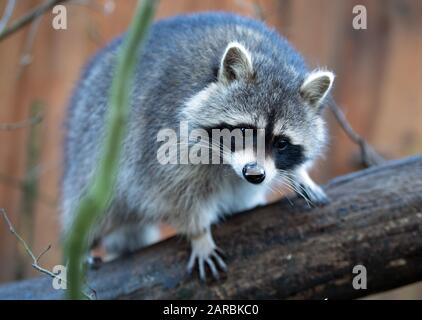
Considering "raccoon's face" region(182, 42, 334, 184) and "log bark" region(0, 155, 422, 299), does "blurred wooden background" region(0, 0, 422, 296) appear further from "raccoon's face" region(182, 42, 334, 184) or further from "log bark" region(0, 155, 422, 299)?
"raccoon's face" region(182, 42, 334, 184)

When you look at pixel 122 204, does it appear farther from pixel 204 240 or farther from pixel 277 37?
pixel 277 37

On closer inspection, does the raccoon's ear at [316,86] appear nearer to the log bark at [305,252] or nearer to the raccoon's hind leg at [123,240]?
the log bark at [305,252]

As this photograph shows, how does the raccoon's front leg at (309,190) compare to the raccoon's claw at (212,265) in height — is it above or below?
above

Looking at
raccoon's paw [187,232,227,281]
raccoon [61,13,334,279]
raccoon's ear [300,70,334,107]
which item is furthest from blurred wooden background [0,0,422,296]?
raccoon's paw [187,232,227,281]

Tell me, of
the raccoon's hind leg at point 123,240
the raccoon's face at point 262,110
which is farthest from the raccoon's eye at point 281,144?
the raccoon's hind leg at point 123,240

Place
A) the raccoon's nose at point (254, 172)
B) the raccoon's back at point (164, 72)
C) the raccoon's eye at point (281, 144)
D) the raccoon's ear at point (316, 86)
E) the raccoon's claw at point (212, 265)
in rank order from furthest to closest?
the raccoon's back at point (164, 72) → the raccoon's claw at point (212, 265) → the raccoon's ear at point (316, 86) → the raccoon's eye at point (281, 144) → the raccoon's nose at point (254, 172)

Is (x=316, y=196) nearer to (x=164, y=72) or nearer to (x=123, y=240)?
(x=164, y=72)

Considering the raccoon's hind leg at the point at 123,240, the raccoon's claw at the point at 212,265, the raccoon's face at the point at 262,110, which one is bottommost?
the raccoon's claw at the point at 212,265
